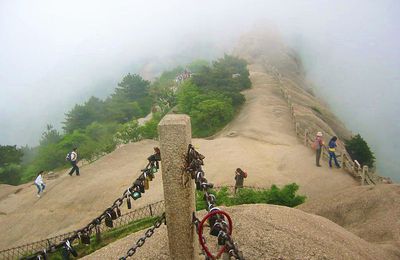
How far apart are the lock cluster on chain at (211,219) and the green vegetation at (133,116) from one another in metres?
21.6

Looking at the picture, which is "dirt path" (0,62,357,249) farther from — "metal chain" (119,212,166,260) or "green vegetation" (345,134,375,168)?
"metal chain" (119,212,166,260)

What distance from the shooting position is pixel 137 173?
65.1 ft

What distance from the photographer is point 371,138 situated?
4594cm

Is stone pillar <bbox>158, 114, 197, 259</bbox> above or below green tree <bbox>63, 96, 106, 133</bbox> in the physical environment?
below

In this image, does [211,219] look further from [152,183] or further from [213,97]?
[213,97]

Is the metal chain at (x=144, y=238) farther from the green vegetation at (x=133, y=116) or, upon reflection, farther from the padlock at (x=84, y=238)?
the green vegetation at (x=133, y=116)

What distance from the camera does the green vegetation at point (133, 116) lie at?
27.5 meters

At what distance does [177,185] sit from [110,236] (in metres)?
8.33

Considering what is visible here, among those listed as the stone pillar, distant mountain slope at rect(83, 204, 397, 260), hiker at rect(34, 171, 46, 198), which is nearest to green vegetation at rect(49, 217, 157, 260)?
distant mountain slope at rect(83, 204, 397, 260)

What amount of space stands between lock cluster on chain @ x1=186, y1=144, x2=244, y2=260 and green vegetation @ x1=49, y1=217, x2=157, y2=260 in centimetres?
777

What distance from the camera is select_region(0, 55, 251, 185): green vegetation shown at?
27547 millimetres

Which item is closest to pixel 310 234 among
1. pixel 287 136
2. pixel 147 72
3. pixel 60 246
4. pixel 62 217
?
pixel 60 246

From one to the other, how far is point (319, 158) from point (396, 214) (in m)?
7.24

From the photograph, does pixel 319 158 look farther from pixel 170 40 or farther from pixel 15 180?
pixel 170 40
